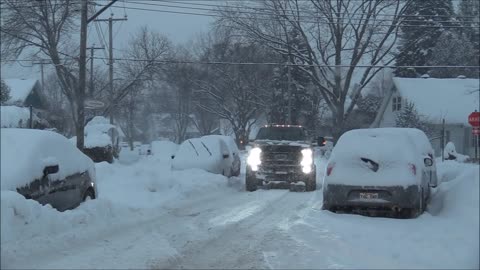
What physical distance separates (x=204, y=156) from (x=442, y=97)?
27961 mm

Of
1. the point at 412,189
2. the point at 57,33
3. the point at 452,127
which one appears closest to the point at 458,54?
the point at 452,127

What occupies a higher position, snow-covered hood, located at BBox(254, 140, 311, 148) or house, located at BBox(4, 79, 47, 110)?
house, located at BBox(4, 79, 47, 110)

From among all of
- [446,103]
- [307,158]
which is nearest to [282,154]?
[307,158]

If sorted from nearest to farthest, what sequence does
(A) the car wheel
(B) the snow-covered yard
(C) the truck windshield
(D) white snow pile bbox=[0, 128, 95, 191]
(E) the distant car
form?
(B) the snow-covered yard < (D) white snow pile bbox=[0, 128, 95, 191] < (E) the distant car < (A) the car wheel < (C) the truck windshield

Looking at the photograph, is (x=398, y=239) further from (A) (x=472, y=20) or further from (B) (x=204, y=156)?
(A) (x=472, y=20)

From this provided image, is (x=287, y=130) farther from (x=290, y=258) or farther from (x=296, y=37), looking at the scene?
(x=296, y=37)

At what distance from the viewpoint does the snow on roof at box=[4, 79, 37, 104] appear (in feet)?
163

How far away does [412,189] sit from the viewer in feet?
32.7

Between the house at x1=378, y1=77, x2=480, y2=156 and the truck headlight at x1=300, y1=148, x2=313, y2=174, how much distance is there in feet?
76.6

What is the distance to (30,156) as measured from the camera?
8.73 metres

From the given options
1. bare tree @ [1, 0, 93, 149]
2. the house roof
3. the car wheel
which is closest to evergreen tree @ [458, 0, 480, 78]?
the house roof

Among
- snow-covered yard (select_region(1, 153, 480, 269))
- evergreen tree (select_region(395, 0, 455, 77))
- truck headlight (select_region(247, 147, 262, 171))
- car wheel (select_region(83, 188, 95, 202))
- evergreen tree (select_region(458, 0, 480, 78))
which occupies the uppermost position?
evergreen tree (select_region(458, 0, 480, 78))

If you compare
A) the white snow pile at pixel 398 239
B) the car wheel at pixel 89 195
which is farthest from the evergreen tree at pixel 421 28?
the car wheel at pixel 89 195

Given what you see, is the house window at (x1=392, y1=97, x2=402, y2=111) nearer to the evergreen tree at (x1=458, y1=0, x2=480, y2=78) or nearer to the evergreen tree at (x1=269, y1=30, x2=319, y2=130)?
the evergreen tree at (x1=269, y1=30, x2=319, y2=130)
